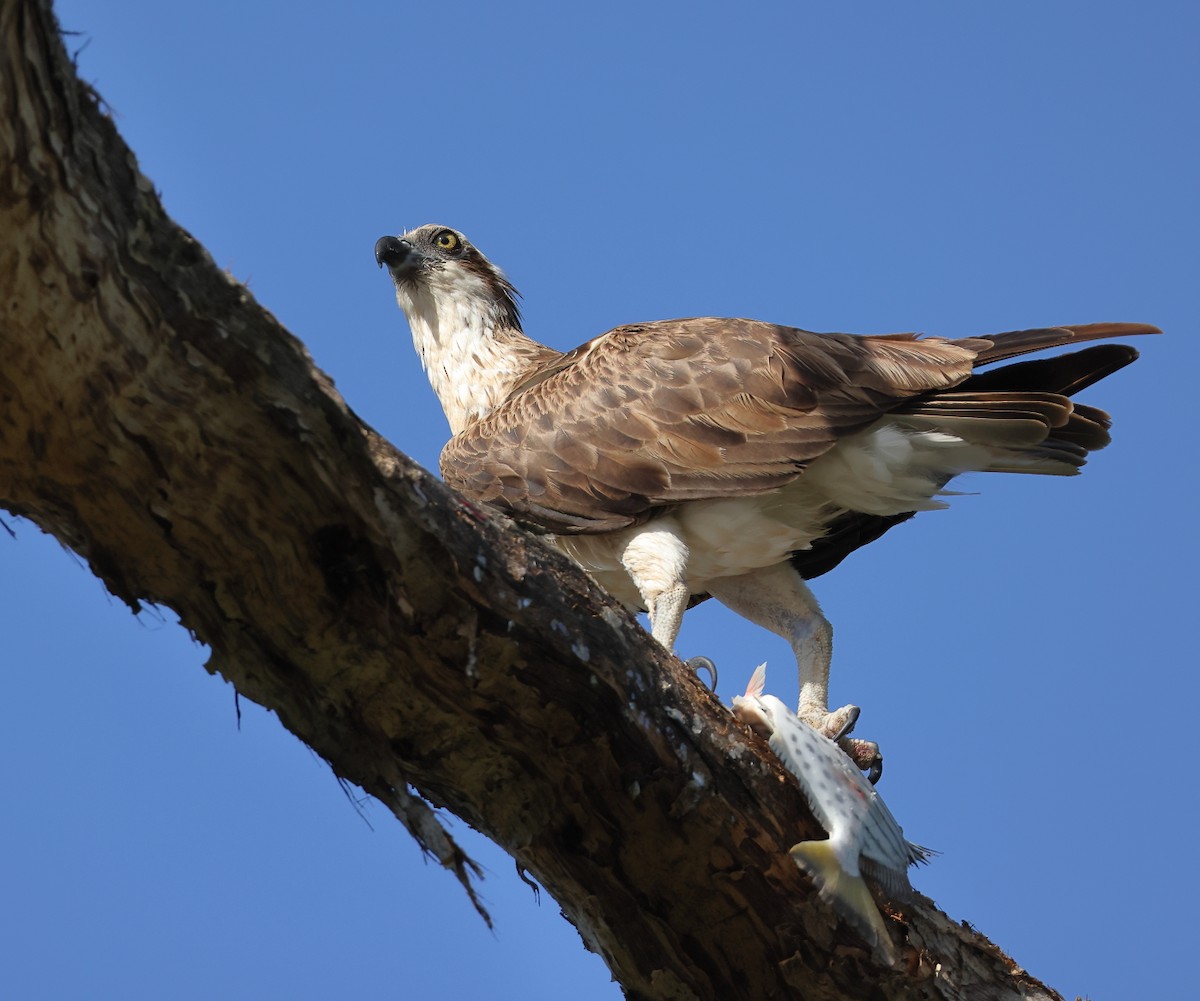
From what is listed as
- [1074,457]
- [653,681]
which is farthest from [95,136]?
[1074,457]

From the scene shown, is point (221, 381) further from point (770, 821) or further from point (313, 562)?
point (770, 821)

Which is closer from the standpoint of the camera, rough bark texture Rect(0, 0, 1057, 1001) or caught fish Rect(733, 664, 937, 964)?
rough bark texture Rect(0, 0, 1057, 1001)

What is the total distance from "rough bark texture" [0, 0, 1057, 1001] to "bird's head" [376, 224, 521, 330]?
158 inches

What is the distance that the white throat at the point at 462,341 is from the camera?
7.92 meters

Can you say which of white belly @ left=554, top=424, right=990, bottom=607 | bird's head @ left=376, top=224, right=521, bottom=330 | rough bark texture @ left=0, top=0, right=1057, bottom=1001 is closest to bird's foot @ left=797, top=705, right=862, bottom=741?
white belly @ left=554, top=424, right=990, bottom=607

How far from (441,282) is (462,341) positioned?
43 centimetres

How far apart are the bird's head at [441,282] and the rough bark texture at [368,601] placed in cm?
401

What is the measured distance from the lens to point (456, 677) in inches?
162

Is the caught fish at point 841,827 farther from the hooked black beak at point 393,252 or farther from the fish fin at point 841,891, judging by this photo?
the hooked black beak at point 393,252

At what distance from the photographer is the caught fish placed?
475 centimetres

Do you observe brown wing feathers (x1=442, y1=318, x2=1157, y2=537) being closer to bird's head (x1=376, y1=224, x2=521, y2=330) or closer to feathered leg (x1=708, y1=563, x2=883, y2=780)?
feathered leg (x1=708, y1=563, x2=883, y2=780)

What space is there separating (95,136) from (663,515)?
359 cm

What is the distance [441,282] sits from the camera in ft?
27.3

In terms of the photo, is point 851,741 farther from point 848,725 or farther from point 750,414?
point 750,414
